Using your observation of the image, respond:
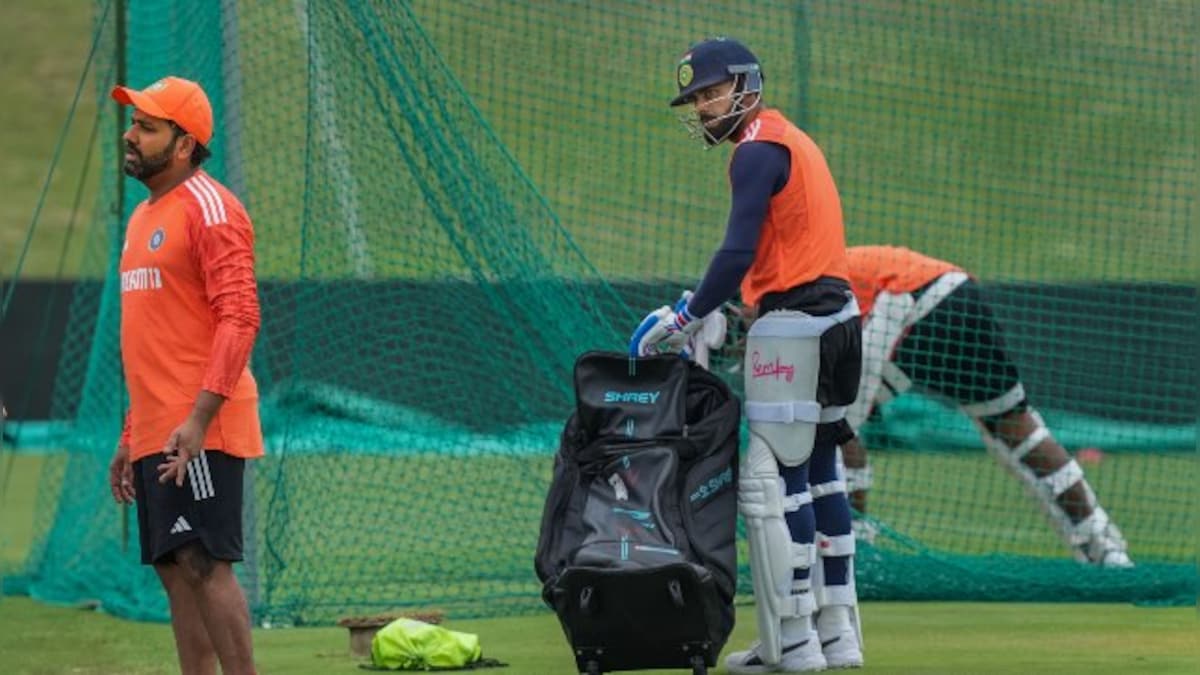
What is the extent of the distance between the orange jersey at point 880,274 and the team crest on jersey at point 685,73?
3.04 metres

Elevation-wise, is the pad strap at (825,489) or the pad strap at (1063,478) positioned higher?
the pad strap at (825,489)

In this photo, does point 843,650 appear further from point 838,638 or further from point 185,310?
point 185,310

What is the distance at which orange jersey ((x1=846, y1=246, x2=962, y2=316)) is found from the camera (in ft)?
33.4

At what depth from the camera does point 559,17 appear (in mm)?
10445

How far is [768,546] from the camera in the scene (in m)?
7.13

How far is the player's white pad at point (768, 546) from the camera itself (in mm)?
7121

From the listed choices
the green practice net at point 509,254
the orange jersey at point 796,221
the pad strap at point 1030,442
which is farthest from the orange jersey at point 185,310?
the pad strap at point 1030,442

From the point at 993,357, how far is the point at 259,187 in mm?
3243

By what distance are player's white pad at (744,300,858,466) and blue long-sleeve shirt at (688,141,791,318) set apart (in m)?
0.22

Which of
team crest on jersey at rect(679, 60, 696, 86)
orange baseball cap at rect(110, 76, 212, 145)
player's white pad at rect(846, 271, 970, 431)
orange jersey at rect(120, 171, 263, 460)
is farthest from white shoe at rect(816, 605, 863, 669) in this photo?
player's white pad at rect(846, 271, 970, 431)

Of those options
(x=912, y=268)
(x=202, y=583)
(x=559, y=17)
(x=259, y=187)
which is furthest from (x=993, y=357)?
(x=202, y=583)

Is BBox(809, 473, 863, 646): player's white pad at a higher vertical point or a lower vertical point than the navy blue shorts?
lower

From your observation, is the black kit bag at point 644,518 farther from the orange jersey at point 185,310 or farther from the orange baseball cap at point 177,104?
the orange baseball cap at point 177,104

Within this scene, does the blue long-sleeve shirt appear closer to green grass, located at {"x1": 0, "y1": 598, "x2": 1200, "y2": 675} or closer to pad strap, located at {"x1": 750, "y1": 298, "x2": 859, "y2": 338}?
pad strap, located at {"x1": 750, "y1": 298, "x2": 859, "y2": 338}
